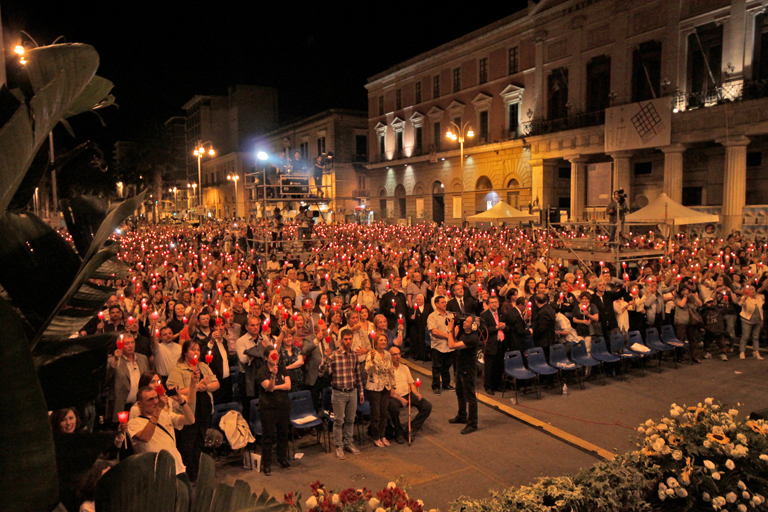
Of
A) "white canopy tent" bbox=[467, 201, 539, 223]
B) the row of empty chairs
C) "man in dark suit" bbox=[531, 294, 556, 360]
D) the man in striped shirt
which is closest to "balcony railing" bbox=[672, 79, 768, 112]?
"white canopy tent" bbox=[467, 201, 539, 223]

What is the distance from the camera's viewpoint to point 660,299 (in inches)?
471

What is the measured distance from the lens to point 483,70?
138ft

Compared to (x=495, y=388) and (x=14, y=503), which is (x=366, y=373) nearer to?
(x=495, y=388)

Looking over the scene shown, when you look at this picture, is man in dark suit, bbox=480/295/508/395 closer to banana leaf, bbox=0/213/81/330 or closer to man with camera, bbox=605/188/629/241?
man with camera, bbox=605/188/629/241

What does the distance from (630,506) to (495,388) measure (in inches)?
224

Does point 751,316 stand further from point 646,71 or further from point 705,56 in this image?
point 646,71

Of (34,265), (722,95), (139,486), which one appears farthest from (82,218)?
(722,95)

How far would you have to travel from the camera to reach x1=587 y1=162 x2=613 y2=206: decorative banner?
32.0 m

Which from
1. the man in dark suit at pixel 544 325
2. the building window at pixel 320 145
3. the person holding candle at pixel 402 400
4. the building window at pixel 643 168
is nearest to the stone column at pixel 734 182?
the building window at pixel 643 168

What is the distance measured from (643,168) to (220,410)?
30.2 m

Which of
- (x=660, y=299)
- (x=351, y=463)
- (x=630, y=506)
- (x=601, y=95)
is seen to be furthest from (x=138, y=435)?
(x=601, y=95)

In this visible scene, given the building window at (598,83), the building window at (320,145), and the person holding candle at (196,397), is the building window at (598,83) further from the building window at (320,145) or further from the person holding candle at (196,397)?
the building window at (320,145)

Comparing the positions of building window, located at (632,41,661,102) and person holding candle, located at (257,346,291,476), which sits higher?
building window, located at (632,41,661,102)

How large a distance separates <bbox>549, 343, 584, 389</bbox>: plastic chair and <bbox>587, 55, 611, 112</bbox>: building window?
25.5 m
